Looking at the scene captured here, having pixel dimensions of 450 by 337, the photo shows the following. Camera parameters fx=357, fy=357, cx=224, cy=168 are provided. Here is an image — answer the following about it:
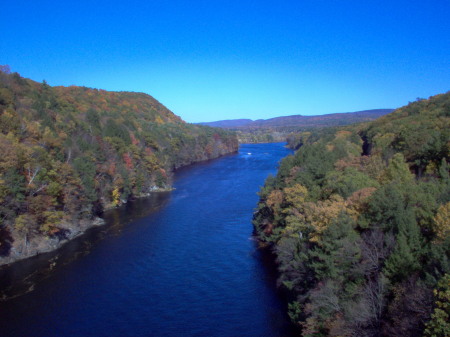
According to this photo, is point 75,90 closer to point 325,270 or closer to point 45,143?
point 45,143

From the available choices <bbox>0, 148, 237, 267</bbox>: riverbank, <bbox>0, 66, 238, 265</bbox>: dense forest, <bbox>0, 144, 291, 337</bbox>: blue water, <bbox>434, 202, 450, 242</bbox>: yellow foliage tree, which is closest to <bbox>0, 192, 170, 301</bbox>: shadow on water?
<bbox>0, 144, 291, 337</bbox>: blue water

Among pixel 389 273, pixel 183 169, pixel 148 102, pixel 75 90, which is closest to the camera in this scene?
pixel 389 273

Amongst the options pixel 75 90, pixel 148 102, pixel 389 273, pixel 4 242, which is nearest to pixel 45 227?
pixel 4 242

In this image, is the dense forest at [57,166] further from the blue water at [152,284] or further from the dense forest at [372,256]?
the dense forest at [372,256]

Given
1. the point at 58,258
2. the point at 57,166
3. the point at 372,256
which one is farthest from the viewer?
the point at 57,166

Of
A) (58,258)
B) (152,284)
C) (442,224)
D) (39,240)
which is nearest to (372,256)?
(442,224)

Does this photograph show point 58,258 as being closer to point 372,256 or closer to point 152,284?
point 152,284

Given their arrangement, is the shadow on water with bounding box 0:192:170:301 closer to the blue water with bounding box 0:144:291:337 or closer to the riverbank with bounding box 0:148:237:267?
the blue water with bounding box 0:144:291:337
